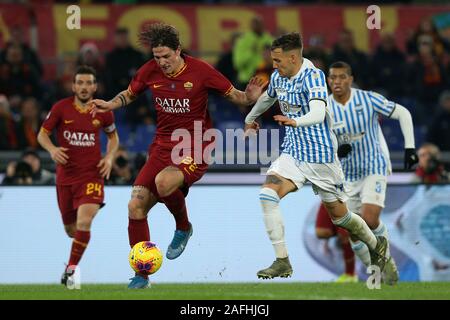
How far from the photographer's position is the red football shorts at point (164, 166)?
1205cm

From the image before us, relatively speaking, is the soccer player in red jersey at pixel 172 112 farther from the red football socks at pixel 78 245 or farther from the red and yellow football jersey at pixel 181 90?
the red football socks at pixel 78 245

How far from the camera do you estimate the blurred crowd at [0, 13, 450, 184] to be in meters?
18.3

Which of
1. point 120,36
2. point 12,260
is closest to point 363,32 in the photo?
point 120,36

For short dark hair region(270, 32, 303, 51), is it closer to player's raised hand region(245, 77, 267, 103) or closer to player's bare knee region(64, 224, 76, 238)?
player's raised hand region(245, 77, 267, 103)

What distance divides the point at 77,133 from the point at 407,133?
12.3 feet

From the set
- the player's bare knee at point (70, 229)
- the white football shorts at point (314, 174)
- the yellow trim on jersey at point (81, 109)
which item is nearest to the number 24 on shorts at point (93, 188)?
the player's bare knee at point (70, 229)

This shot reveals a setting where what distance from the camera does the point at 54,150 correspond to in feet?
44.4

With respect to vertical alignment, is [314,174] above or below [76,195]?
above

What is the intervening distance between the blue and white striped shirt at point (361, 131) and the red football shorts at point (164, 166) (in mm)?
2303

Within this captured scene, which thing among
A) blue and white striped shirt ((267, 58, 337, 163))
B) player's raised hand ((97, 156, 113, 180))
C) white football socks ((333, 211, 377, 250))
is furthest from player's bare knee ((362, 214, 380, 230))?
player's raised hand ((97, 156, 113, 180))

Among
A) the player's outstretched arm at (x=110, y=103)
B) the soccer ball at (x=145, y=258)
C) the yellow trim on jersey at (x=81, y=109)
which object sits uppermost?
the player's outstretched arm at (x=110, y=103)

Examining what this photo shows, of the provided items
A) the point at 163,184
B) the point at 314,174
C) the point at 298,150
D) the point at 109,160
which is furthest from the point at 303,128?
the point at 109,160

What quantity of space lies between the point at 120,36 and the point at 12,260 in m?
4.91

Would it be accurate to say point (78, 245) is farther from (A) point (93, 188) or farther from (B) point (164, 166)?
(B) point (164, 166)
